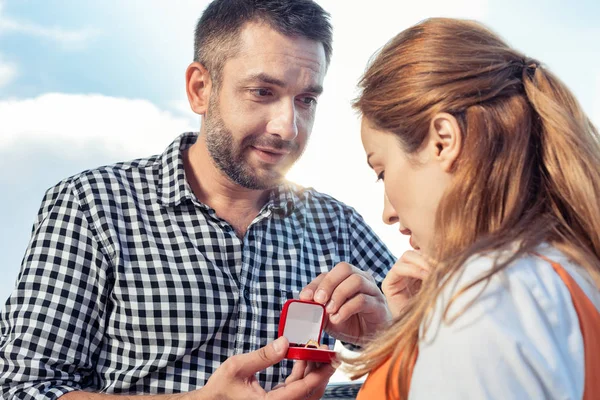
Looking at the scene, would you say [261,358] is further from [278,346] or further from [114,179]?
[114,179]

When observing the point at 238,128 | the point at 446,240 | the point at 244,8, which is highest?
the point at 244,8

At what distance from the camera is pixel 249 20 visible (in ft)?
7.67

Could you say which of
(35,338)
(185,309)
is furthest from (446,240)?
(35,338)

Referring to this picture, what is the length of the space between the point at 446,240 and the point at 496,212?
9 cm

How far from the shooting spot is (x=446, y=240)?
112cm

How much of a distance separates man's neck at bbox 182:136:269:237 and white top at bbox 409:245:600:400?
1.42 metres

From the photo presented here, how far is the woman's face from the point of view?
1.19 meters

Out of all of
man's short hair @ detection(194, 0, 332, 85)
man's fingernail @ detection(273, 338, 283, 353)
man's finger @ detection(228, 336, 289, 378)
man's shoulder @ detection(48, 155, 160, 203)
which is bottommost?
man's finger @ detection(228, 336, 289, 378)

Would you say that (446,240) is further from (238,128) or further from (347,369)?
(238,128)

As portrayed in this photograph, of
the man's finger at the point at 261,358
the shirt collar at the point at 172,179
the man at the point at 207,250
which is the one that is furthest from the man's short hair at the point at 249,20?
the man's finger at the point at 261,358

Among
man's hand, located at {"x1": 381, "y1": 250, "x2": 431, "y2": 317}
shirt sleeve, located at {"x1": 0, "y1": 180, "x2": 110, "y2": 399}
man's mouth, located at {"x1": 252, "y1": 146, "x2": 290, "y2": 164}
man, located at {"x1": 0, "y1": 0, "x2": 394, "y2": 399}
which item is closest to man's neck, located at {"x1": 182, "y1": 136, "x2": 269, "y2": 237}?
man, located at {"x1": 0, "y1": 0, "x2": 394, "y2": 399}

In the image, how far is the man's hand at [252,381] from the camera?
1671mm

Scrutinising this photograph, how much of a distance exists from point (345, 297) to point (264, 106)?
738mm

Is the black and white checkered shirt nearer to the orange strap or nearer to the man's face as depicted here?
the man's face
